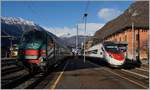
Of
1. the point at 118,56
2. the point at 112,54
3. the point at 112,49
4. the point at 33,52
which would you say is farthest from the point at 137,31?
the point at 33,52

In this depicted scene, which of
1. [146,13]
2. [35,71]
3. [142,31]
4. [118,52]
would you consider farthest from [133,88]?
[146,13]

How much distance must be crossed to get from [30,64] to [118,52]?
1281cm

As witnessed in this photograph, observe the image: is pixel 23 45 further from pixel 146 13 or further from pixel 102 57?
pixel 146 13

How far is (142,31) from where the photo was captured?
271ft

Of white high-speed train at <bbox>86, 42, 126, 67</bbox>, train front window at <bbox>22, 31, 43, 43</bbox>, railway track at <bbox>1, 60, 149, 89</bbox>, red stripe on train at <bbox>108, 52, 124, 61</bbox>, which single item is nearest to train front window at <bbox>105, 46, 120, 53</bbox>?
white high-speed train at <bbox>86, 42, 126, 67</bbox>

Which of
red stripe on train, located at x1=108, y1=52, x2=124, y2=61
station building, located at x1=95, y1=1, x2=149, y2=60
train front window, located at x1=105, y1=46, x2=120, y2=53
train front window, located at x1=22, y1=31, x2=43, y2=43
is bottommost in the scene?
red stripe on train, located at x1=108, y1=52, x2=124, y2=61

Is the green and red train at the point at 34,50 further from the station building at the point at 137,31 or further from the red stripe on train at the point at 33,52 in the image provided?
the station building at the point at 137,31

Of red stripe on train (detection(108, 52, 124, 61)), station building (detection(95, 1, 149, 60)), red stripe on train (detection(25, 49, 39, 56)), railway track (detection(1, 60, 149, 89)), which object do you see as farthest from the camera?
station building (detection(95, 1, 149, 60))

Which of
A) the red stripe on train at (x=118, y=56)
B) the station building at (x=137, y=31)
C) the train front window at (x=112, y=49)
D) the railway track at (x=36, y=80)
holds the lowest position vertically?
the railway track at (x=36, y=80)

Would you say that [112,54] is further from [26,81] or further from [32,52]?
[26,81]

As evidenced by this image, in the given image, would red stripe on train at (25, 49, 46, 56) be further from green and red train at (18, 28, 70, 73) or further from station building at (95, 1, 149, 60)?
station building at (95, 1, 149, 60)

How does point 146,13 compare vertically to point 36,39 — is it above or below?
above

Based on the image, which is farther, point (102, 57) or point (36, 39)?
point (102, 57)

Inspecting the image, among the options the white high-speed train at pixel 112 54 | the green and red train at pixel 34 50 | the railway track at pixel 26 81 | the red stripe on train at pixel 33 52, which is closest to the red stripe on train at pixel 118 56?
the white high-speed train at pixel 112 54
